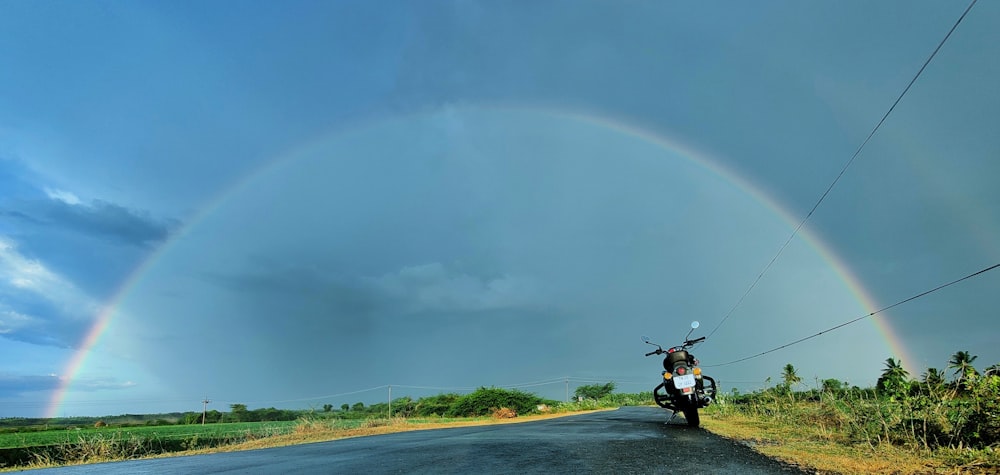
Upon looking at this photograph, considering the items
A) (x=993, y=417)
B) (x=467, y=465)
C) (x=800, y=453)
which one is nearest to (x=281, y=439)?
(x=467, y=465)

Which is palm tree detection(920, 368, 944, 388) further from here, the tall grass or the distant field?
the distant field

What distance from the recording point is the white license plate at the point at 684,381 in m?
13.0

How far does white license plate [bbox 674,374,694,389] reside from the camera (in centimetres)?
1304

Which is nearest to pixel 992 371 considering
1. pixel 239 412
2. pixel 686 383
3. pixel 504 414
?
pixel 686 383

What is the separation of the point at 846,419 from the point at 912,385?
1929mm

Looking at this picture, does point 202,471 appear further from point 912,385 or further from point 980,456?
point 912,385

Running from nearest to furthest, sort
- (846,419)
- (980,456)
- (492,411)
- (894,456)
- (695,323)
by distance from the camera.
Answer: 1. (980,456)
2. (894,456)
3. (846,419)
4. (695,323)
5. (492,411)

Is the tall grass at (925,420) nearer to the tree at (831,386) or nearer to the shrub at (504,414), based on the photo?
the tree at (831,386)

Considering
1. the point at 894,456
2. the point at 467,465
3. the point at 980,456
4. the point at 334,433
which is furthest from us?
the point at 334,433

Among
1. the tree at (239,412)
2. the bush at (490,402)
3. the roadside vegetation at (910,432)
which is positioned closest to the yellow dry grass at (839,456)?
the roadside vegetation at (910,432)

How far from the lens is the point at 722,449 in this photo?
9.23 metres

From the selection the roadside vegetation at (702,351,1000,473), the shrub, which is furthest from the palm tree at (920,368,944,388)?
the shrub

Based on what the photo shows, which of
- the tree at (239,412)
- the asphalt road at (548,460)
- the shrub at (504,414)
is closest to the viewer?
the asphalt road at (548,460)

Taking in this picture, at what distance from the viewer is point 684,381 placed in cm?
1305
